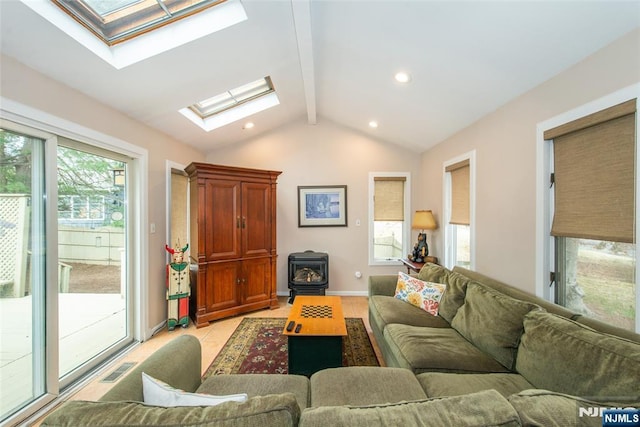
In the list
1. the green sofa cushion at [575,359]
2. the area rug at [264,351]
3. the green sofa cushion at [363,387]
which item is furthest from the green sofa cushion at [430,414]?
the area rug at [264,351]

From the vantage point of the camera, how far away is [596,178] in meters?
1.62

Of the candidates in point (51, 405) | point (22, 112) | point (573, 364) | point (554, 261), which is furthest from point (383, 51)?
point (51, 405)

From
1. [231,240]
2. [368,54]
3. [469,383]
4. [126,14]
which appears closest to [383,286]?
[469,383]

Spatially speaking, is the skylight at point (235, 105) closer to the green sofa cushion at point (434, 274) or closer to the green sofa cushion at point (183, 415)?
the green sofa cushion at point (434, 274)

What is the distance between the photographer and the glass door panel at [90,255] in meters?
2.19

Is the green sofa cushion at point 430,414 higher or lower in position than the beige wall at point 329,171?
lower

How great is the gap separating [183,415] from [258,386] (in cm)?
82

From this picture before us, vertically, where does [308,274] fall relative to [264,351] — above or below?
above

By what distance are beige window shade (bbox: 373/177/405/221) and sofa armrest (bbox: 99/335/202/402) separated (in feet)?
11.5

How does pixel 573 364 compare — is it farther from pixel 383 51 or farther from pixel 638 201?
pixel 383 51

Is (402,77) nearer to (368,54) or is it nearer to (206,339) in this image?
(368,54)

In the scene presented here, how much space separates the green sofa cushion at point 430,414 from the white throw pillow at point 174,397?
0.30m

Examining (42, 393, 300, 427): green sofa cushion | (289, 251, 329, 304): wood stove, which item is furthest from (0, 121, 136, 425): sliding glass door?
(289, 251, 329, 304): wood stove

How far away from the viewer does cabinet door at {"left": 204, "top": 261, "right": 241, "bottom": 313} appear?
10.9ft
